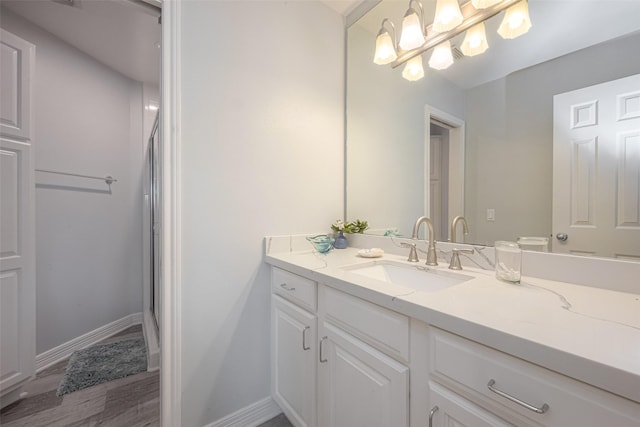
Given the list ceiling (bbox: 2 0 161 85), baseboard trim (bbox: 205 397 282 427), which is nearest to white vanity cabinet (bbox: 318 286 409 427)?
baseboard trim (bbox: 205 397 282 427)

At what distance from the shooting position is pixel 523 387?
52 cm

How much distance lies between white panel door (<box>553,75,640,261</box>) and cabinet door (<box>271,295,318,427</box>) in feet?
3.28

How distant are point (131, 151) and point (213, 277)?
198cm

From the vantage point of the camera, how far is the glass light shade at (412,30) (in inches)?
51.8

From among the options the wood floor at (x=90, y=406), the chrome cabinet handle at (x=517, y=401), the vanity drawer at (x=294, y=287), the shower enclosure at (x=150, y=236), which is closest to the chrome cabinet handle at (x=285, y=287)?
the vanity drawer at (x=294, y=287)

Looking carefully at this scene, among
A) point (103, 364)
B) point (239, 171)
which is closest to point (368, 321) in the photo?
point (239, 171)

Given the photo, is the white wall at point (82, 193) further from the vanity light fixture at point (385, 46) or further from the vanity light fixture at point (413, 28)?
the vanity light fixture at point (413, 28)

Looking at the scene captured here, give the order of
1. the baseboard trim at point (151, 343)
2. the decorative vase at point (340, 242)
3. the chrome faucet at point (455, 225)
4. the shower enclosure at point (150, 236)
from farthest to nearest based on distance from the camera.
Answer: the shower enclosure at point (150, 236), the baseboard trim at point (151, 343), the decorative vase at point (340, 242), the chrome faucet at point (455, 225)

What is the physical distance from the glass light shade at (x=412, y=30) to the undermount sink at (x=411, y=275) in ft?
3.66

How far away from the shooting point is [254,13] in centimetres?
138

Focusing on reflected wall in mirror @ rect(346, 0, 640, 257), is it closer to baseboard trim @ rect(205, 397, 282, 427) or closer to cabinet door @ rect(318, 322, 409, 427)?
cabinet door @ rect(318, 322, 409, 427)

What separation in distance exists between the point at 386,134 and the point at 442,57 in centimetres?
47

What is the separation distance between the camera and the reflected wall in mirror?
2.85 feet

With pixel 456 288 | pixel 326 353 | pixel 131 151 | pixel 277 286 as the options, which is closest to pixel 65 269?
pixel 131 151
